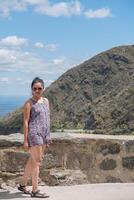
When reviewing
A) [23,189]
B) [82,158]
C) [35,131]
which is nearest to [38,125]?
[35,131]

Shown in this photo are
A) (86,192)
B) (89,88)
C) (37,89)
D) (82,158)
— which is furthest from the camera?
(89,88)

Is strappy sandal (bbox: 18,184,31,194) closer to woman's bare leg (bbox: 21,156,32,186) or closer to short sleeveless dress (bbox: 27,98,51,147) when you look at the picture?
woman's bare leg (bbox: 21,156,32,186)

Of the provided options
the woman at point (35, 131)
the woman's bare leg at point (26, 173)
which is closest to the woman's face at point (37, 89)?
the woman at point (35, 131)

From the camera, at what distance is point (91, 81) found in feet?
349

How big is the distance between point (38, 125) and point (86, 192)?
1.05 m

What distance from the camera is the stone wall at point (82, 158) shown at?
22.4 feet

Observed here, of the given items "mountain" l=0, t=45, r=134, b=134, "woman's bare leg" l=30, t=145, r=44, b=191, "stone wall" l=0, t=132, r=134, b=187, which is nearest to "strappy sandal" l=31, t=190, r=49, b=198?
"woman's bare leg" l=30, t=145, r=44, b=191

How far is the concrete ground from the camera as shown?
609 cm

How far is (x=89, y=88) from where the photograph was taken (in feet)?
334

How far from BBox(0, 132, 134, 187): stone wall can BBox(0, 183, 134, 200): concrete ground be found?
0.25 meters

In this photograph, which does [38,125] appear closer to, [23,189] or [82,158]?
[23,189]

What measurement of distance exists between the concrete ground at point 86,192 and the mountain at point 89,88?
61.5 metres

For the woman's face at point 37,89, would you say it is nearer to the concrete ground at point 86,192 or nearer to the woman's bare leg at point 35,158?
the woman's bare leg at point 35,158

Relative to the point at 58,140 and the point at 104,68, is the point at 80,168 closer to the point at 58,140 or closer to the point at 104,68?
the point at 58,140
